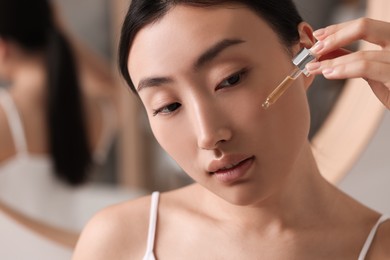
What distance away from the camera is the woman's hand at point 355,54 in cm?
55

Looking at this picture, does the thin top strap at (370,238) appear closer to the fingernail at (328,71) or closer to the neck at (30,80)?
the fingernail at (328,71)

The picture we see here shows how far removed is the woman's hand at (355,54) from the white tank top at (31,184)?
1.14m

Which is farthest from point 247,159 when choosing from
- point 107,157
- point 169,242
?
point 107,157

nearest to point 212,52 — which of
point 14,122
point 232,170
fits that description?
point 232,170

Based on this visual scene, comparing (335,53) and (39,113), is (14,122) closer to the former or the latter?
(39,113)

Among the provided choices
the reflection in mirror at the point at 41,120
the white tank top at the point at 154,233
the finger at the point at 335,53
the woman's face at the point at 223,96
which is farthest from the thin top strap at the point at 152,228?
the reflection in mirror at the point at 41,120

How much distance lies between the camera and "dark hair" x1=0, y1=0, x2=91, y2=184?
1.60 meters

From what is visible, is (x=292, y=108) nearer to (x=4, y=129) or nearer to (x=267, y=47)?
(x=267, y=47)

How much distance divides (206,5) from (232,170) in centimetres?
14

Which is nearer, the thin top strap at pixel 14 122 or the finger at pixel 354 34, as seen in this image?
the finger at pixel 354 34

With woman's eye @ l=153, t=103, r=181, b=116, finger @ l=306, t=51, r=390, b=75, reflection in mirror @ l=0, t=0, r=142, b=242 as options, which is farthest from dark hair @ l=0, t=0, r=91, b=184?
finger @ l=306, t=51, r=390, b=75

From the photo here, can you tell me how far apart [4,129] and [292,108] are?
1.11 meters

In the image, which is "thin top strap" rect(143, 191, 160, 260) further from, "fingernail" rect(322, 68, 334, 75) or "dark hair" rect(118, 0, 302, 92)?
"fingernail" rect(322, 68, 334, 75)

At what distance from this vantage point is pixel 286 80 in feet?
1.93
